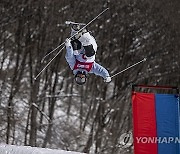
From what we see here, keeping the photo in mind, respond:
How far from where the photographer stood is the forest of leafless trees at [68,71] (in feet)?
82.3

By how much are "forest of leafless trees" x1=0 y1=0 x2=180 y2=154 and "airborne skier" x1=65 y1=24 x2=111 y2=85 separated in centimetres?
1332

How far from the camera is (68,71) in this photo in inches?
1067

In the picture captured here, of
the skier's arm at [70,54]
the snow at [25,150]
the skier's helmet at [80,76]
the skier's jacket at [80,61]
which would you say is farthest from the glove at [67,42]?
the snow at [25,150]

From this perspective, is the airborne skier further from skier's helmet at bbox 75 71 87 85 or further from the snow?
the snow

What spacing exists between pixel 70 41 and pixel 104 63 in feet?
50.4

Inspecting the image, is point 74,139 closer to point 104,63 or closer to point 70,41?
point 104,63

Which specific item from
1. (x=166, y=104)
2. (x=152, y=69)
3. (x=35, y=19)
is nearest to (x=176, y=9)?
(x=152, y=69)

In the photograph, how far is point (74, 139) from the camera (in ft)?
85.1

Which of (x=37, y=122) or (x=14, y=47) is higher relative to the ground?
(x=14, y=47)

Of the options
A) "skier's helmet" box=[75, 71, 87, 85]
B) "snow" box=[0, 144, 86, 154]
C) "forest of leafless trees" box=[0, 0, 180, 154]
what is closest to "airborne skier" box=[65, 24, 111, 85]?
"skier's helmet" box=[75, 71, 87, 85]

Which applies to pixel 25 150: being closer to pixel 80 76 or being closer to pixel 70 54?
pixel 80 76

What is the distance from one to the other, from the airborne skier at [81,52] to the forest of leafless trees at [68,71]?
43.7ft

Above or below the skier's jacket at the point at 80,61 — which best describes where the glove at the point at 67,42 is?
above

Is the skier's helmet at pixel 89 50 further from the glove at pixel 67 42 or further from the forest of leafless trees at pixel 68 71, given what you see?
the forest of leafless trees at pixel 68 71
